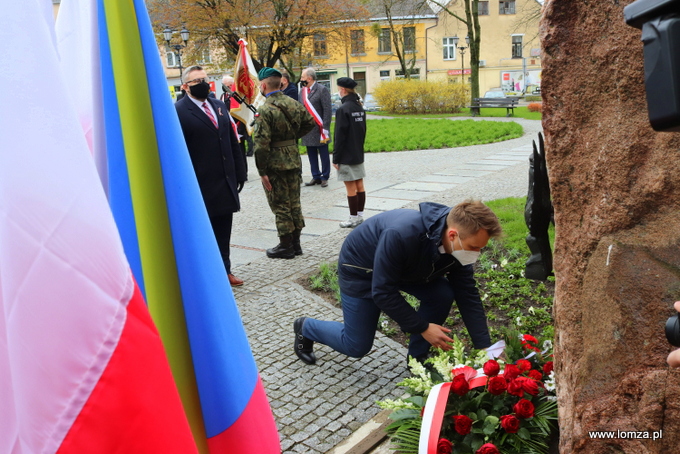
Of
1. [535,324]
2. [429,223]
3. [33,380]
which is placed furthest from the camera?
[535,324]

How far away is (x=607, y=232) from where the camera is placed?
2.24m

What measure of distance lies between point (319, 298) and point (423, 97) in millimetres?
25742

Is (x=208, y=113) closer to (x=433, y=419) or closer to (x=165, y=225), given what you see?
(x=433, y=419)

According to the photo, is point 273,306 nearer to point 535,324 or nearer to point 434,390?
point 535,324

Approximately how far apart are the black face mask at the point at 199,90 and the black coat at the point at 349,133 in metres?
2.58

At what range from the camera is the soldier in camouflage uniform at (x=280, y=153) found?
20.0 feet

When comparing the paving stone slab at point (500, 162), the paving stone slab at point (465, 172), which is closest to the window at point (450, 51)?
the paving stone slab at point (500, 162)

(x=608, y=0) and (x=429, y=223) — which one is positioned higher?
(x=608, y=0)

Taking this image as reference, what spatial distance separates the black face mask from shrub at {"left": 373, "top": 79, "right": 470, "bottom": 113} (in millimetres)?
25296

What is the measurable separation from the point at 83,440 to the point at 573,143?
197cm

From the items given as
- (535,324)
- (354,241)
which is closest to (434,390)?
(354,241)

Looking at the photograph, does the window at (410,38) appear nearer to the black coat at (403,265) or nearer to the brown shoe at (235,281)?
the brown shoe at (235,281)

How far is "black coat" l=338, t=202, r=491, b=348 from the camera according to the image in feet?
10.5

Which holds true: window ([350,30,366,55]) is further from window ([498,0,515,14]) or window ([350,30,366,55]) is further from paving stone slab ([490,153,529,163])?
paving stone slab ([490,153,529,163])
